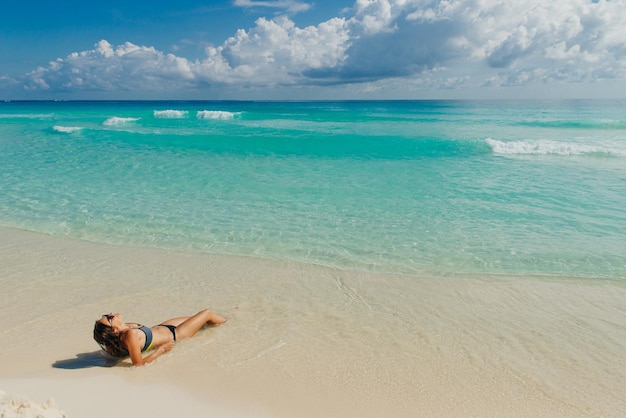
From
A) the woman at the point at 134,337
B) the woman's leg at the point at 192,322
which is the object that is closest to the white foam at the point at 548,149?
the woman's leg at the point at 192,322

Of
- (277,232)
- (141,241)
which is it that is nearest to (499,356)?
(277,232)

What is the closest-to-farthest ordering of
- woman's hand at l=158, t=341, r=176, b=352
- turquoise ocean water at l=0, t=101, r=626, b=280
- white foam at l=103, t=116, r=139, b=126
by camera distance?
woman's hand at l=158, t=341, r=176, b=352 → turquoise ocean water at l=0, t=101, r=626, b=280 → white foam at l=103, t=116, r=139, b=126

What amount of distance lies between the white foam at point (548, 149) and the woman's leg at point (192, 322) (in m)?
21.8

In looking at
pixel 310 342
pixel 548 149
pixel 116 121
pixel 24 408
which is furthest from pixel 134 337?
pixel 116 121

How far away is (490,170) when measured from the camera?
17.9 meters

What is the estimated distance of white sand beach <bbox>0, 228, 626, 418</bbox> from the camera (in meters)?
4.23

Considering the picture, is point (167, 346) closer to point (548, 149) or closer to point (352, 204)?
point (352, 204)

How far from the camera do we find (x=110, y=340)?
15.8 ft

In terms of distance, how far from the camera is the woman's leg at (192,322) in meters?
5.39

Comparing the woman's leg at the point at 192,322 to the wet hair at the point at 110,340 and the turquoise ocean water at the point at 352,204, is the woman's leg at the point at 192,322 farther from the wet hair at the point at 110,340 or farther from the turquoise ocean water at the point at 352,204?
the turquoise ocean water at the point at 352,204

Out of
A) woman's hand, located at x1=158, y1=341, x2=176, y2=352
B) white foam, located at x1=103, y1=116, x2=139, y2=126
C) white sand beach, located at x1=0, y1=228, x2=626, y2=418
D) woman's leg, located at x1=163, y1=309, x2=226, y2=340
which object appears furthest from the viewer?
white foam, located at x1=103, y1=116, x2=139, y2=126

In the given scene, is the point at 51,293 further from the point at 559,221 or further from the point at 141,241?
the point at 559,221

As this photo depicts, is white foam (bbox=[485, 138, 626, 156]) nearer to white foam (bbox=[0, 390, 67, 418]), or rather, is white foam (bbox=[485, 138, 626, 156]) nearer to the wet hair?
the wet hair

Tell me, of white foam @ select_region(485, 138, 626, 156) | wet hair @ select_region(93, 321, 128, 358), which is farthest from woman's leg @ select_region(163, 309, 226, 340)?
white foam @ select_region(485, 138, 626, 156)
